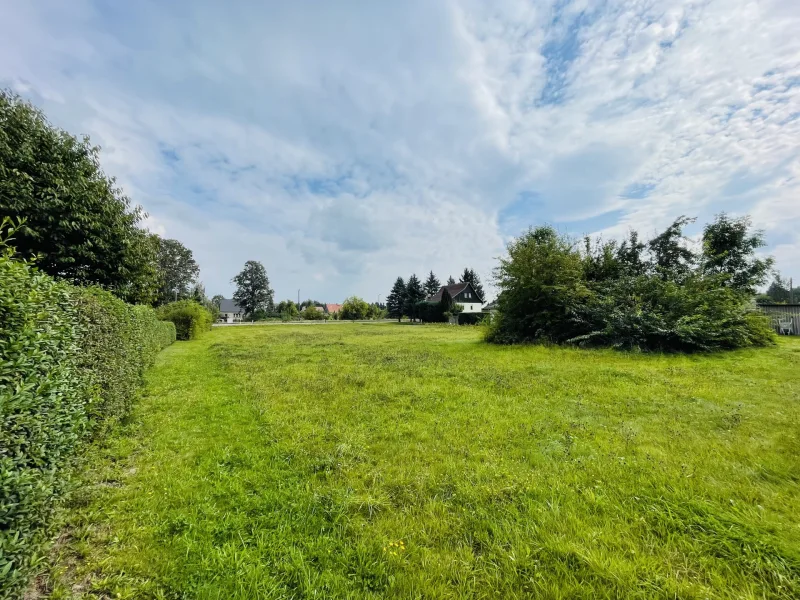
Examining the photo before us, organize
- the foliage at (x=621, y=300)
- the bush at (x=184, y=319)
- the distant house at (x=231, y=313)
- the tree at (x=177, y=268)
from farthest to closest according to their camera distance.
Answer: the distant house at (x=231, y=313), the tree at (x=177, y=268), the bush at (x=184, y=319), the foliage at (x=621, y=300)

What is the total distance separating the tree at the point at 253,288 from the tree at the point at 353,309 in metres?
16.6

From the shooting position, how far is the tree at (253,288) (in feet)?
208

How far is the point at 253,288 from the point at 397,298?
99.5ft

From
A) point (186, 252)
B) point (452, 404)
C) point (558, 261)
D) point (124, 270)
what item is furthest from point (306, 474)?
point (186, 252)

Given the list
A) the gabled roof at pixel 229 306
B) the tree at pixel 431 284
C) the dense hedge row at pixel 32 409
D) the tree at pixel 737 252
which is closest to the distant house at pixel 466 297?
the tree at pixel 431 284

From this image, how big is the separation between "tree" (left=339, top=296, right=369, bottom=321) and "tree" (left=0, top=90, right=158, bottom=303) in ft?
166

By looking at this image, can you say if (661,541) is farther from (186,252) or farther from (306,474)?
(186,252)

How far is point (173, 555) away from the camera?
2.27 meters

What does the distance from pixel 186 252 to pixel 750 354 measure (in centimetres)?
5400

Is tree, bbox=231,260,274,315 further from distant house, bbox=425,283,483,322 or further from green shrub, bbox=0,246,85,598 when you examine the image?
green shrub, bbox=0,246,85,598

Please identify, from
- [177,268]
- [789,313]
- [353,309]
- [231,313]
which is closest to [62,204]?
[789,313]

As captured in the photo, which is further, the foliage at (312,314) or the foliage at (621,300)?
the foliage at (312,314)

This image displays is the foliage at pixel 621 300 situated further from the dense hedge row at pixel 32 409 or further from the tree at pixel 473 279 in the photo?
the tree at pixel 473 279

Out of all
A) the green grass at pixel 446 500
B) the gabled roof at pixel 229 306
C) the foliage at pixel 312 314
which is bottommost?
the green grass at pixel 446 500
